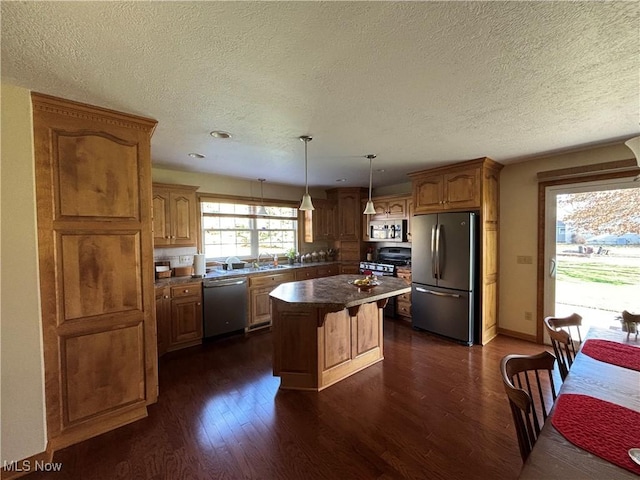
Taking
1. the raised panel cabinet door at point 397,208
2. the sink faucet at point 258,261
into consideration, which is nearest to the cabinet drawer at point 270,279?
the sink faucet at point 258,261

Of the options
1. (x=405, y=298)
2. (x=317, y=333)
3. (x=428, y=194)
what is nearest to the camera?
(x=317, y=333)

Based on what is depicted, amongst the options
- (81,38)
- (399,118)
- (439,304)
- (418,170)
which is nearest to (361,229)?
(418,170)

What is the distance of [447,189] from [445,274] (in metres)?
1.18

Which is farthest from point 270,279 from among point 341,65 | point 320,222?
point 341,65

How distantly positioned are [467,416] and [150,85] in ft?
10.9

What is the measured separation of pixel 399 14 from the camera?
3.78 feet

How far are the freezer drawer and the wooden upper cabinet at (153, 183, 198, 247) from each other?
3.46 metres

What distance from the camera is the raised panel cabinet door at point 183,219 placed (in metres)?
3.80

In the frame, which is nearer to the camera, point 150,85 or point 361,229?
point 150,85

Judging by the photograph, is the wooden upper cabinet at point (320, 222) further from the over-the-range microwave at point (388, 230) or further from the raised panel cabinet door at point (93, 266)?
the raised panel cabinet door at point (93, 266)

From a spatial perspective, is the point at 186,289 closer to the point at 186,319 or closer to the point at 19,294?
the point at 186,319

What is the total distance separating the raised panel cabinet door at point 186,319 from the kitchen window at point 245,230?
3.48 ft

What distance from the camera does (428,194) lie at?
3.99 m

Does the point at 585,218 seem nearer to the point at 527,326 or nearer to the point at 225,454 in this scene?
the point at 527,326
